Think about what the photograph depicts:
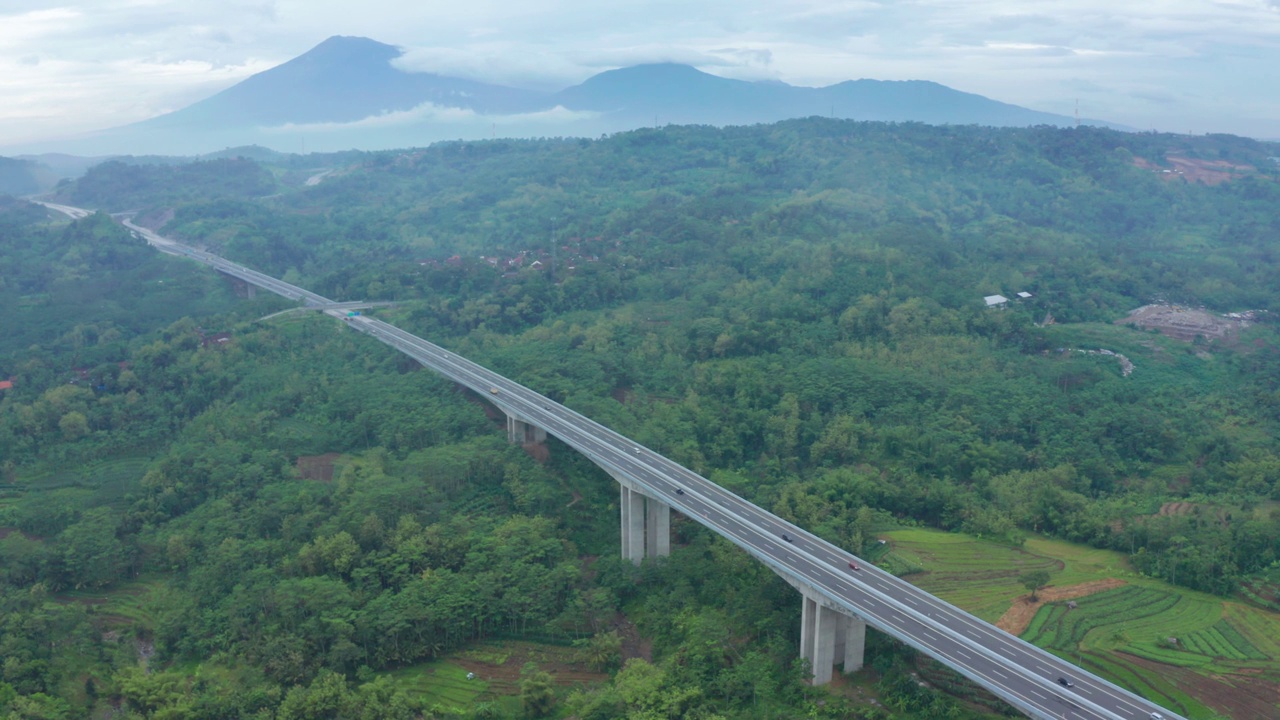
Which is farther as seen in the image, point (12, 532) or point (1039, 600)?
point (12, 532)

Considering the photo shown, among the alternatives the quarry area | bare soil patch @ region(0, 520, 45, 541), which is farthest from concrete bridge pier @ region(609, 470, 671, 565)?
the quarry area

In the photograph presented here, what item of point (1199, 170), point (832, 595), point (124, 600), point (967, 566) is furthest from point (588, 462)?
→ point (1199, 170)

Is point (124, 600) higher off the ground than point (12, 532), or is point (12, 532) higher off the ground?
point (12, 532)

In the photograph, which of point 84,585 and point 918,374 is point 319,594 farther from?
point 918,374

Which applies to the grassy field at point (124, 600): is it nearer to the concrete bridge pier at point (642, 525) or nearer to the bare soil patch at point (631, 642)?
the bare soil patch at point (631, 642)

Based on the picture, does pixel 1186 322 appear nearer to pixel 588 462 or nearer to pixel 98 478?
pixel 588 462

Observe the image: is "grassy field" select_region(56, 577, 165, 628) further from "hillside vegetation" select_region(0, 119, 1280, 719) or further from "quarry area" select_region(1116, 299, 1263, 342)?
"quarry area" select_region(1116, 299, 1263, 342)

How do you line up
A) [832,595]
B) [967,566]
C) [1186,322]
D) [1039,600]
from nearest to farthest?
[832,595] < [1039,600] < [967,566] < [1186,322]

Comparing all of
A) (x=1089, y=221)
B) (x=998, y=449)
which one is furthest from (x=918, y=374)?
(x=1089, y=221)
